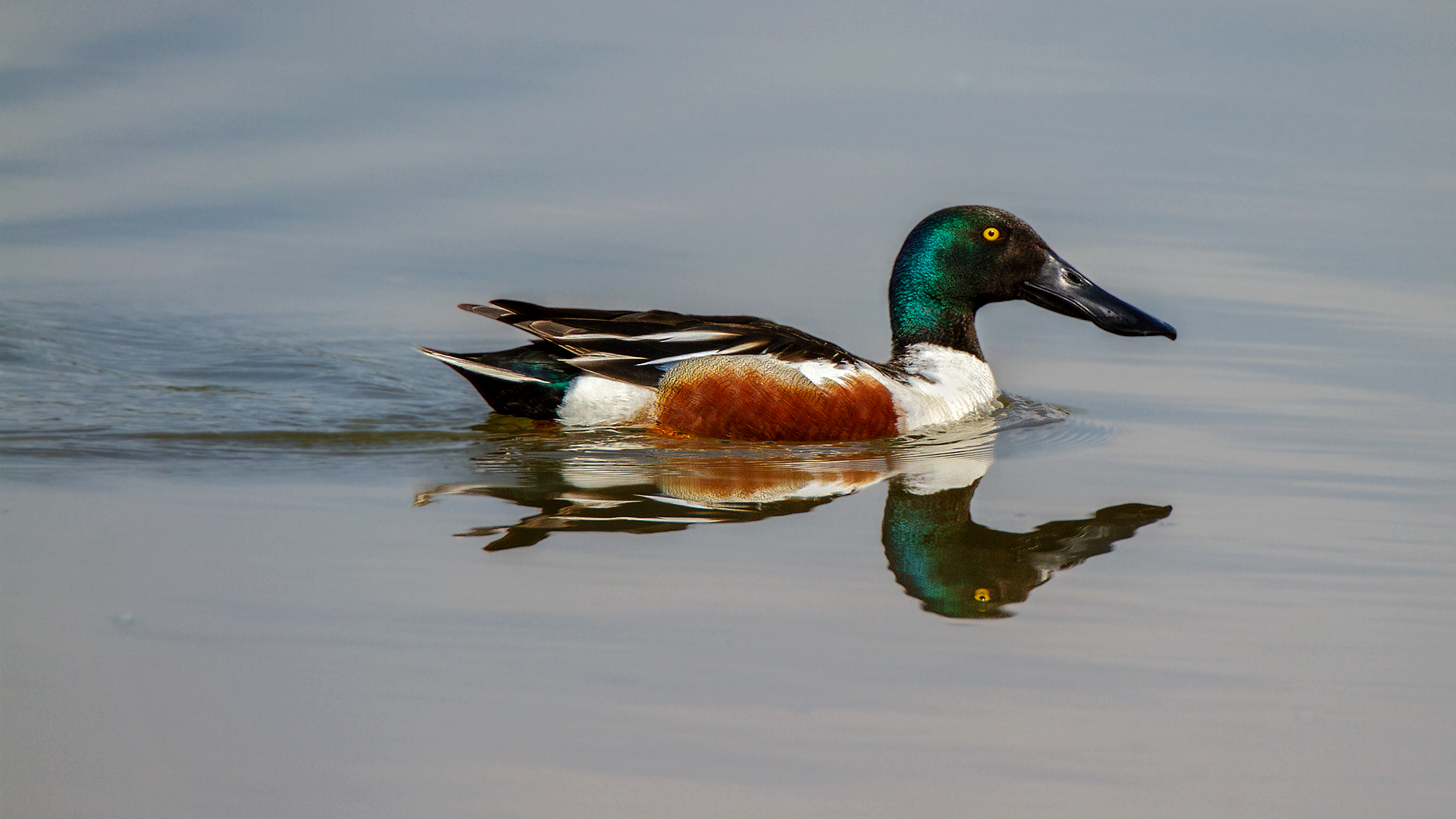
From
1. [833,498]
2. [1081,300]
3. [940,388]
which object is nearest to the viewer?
[833,498]

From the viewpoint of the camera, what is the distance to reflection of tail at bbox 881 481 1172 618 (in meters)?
5.21

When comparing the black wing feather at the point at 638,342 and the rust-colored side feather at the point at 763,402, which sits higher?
the black wing feather at the point at 638,342

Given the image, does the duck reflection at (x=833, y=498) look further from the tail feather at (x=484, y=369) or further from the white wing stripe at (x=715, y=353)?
the tail feather at (x=484, y=369)

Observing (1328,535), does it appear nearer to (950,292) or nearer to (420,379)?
(950,292)

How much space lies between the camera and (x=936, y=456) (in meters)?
7.13

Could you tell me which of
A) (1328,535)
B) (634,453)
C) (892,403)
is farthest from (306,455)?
(1328,535)

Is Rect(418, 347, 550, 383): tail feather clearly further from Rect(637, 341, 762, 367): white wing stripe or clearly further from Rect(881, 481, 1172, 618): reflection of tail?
Rect(881, 481, 1172, 618): reflection of tail

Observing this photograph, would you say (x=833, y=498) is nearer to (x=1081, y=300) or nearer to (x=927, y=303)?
(x=927, y=303)

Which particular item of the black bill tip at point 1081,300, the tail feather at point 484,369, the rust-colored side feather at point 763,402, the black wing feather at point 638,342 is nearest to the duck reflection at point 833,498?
the rust-colored side feather at point 763,402

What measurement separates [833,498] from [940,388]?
1.76m

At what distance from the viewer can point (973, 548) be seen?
5.67m

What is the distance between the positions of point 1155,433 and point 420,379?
149 inches

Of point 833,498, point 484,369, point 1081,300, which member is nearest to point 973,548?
point 833,498

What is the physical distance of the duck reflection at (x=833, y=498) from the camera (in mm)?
5426
